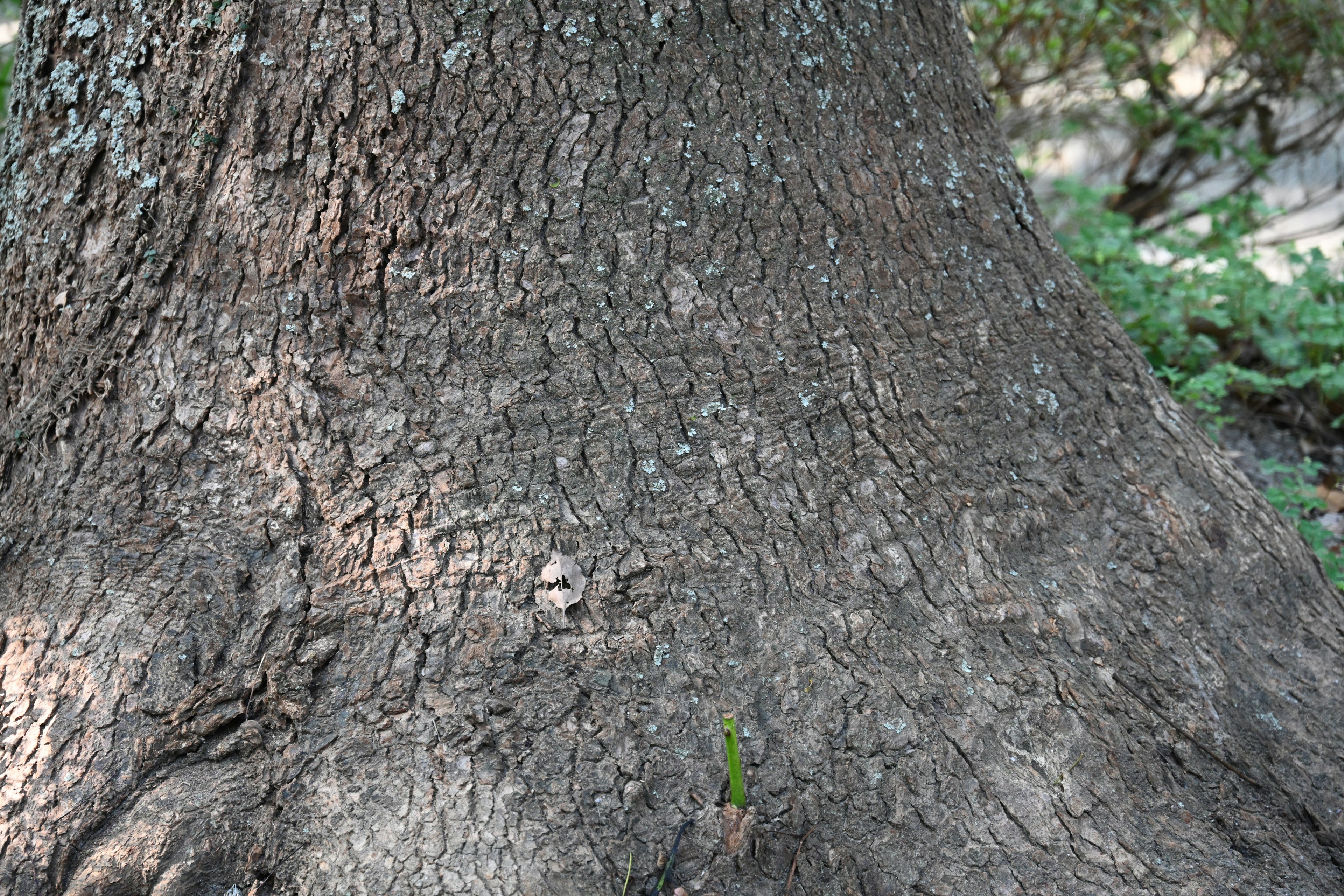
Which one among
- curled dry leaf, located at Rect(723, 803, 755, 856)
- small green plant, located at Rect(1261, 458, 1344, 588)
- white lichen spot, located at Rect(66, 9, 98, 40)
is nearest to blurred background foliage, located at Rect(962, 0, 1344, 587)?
small green plant, located at Rect(1261, 458, 1344, 588)

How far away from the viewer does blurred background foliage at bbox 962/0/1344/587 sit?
346cm

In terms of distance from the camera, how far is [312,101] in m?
1.59

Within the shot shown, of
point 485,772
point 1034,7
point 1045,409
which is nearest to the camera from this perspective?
point 485,772

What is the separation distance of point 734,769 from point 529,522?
0.53 m

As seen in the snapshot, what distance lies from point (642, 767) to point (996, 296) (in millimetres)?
1129

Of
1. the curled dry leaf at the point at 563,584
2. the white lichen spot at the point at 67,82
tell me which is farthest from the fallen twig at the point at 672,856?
the white lichen spot at the point at 67,82

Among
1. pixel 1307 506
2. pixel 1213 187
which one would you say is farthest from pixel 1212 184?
pixel 1307 506

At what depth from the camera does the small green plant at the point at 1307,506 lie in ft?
8.45

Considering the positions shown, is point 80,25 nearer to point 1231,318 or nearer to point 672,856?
point 672,856

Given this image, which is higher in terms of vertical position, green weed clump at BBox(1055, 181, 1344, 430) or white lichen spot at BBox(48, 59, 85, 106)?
white lichen spot at BBox(48, 59, 85, 106)

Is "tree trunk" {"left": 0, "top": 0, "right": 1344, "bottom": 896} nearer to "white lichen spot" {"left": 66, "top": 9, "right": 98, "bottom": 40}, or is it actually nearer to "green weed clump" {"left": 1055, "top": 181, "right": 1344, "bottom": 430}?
"white lichen spot" {"left": 66, "top": 9, "right": 98, "bottom": 40}

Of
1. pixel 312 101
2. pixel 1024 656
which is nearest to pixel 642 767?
pixel 1024 656

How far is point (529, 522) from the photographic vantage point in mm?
1613

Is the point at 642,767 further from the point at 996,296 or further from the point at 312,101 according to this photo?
the point at 312,101
